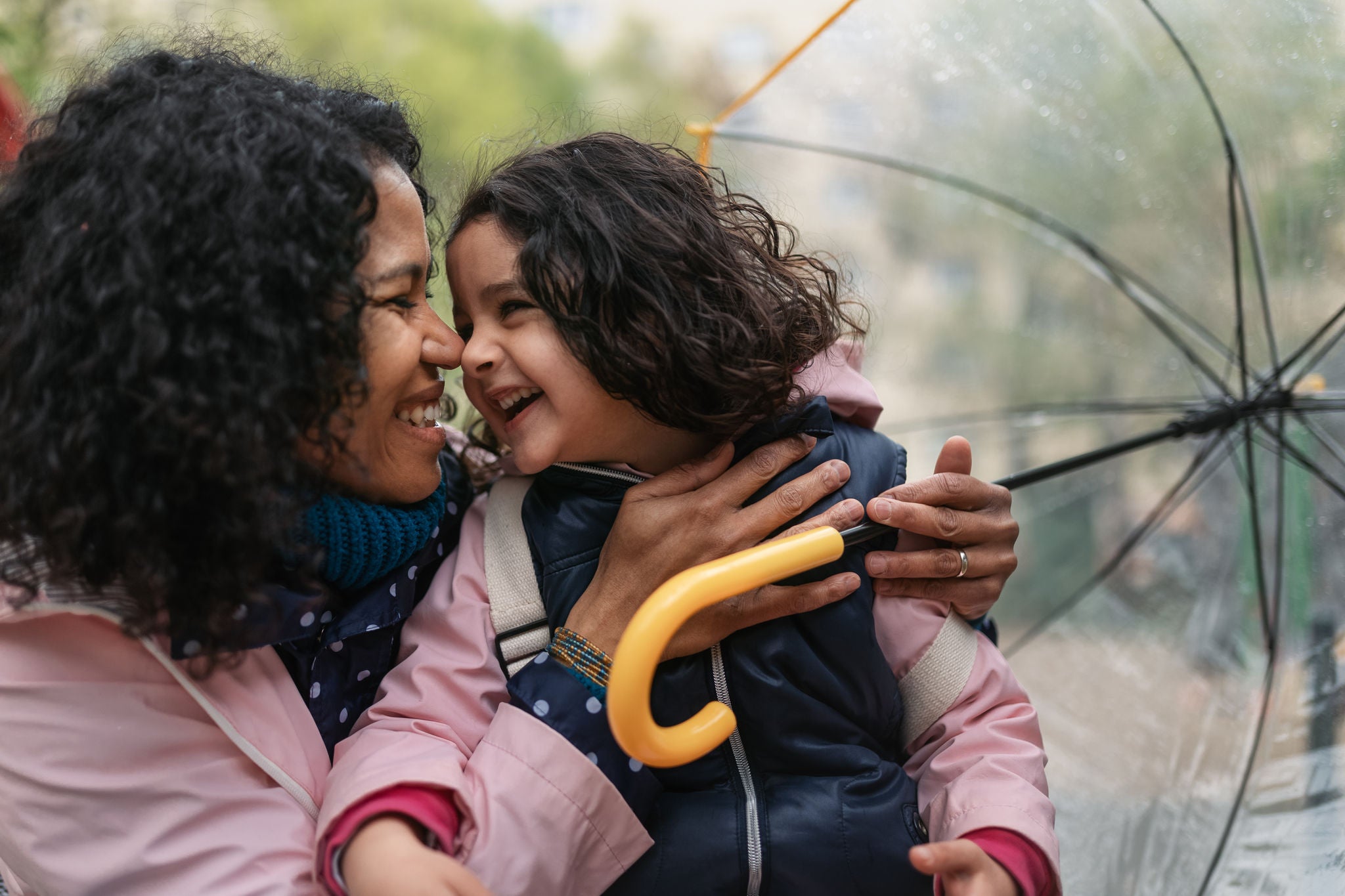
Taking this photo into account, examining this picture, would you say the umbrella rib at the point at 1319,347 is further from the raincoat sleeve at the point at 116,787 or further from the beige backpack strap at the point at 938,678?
the raincoat sleeve at the point at 116,787

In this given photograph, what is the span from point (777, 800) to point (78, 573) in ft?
3.08

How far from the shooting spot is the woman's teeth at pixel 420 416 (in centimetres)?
151

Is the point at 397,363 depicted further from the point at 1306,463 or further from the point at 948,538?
the point at 1306,463

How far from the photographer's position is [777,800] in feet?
4.83

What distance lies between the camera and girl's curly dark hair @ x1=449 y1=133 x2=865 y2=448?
4.99 feet

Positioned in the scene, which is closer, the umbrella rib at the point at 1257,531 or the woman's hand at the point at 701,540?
the woman's hand at the point at 701,540

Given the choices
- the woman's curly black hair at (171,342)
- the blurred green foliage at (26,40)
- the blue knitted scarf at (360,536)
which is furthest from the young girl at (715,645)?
the blurred green foliage at (26,40)

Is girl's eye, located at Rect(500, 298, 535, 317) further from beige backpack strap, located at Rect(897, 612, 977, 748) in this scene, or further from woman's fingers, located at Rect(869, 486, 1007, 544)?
beige backpack strap, located at Rect(897, 612, 977, 748)

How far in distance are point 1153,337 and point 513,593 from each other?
61.6 inches

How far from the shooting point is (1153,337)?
2.31m

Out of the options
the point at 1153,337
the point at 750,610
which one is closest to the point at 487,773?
the point at 750,610

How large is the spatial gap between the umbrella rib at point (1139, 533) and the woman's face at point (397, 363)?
1465 millimetres

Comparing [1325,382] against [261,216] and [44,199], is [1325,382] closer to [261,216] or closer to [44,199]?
[261,216]

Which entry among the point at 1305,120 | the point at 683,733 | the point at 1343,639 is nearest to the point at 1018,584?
the point at 1343,639
